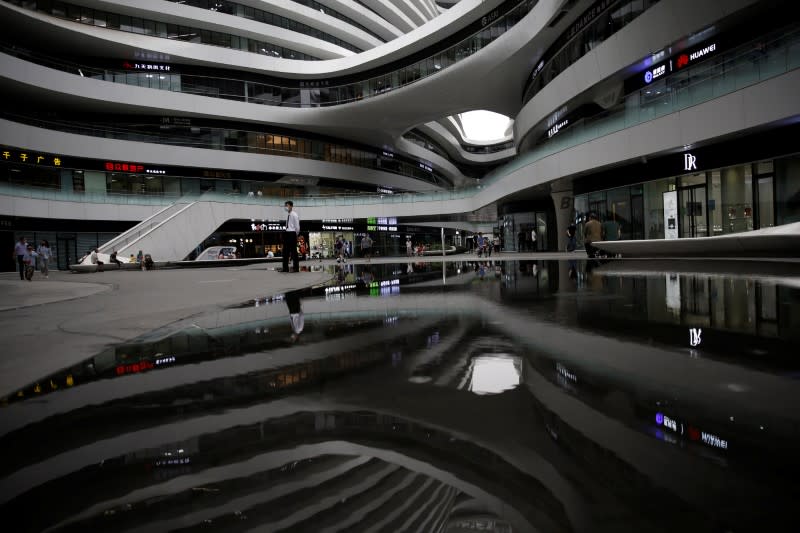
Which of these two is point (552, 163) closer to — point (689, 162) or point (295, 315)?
point (689, 162)

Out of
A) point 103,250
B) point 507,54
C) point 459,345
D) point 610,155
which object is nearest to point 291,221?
point 459,345

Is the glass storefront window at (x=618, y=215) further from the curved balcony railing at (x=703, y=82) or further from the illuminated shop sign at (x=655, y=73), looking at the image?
the illuminated shop sign at (x=655, y=73)

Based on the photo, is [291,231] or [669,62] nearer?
[291,231]

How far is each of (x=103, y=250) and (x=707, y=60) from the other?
3299cm

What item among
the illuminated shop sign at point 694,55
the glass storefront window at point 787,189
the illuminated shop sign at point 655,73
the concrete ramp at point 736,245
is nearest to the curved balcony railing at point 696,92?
the illuminated shop sign at point 694,55

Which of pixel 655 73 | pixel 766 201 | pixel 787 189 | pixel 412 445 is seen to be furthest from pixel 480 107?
pixel 412 445

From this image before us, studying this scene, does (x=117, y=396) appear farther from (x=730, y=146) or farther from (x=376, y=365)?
(x=730, y=146)

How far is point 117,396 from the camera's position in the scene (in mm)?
3016

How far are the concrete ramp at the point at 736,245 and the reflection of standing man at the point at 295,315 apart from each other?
11.4m

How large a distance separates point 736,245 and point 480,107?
127 ft

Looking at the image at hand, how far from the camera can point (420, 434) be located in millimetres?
2186

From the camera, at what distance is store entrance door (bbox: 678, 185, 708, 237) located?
20922mm

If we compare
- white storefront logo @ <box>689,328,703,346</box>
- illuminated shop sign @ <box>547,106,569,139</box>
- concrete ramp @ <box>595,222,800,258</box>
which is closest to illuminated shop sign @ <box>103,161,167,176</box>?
illuminated shop sign @ <box>547,106,569,139</box>

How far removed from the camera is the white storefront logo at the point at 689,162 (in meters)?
20.6
